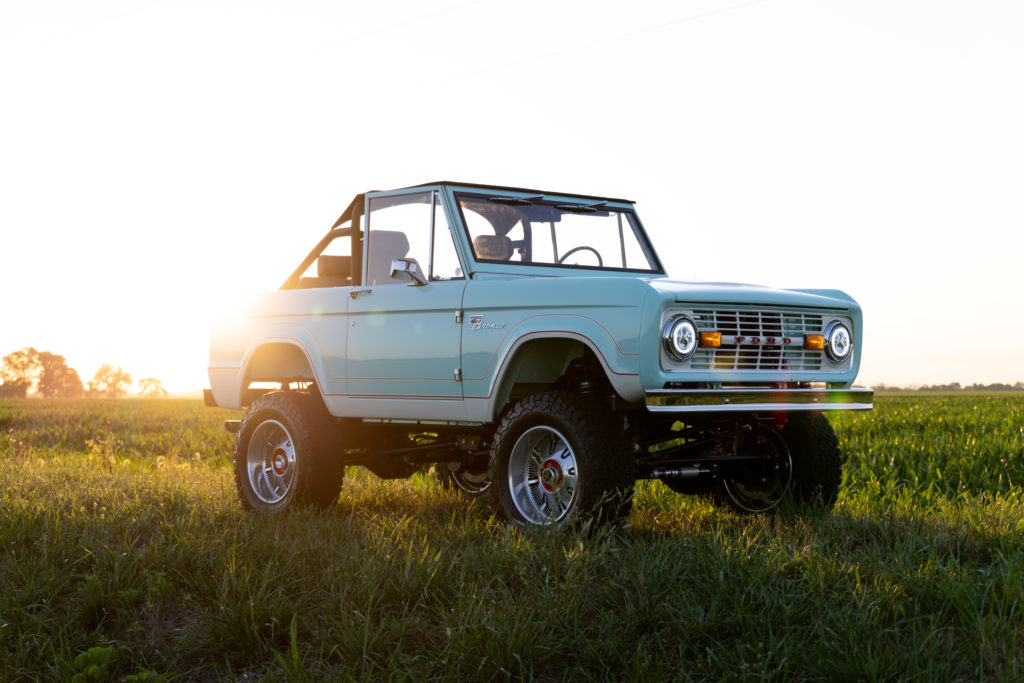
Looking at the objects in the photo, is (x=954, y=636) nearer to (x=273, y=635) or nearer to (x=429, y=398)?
(x=273, y=635)

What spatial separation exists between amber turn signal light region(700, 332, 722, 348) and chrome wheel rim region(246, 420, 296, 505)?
358 cm

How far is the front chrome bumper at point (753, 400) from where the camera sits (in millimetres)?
5676

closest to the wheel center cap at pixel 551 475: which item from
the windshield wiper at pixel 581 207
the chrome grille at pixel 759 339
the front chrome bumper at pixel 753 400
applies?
the front chrome bumper at pixel 753 400

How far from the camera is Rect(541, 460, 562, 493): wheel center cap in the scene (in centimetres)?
621

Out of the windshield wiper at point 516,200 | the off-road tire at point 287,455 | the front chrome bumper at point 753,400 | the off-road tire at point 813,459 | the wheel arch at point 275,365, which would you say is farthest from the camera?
the wheel arch at point 275,365

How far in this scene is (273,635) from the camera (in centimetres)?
492

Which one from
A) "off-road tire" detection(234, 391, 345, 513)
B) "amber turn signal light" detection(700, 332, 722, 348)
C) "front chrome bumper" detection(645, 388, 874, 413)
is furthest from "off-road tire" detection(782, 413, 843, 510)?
"off-road tire" detection(234, 391, 345, 513)

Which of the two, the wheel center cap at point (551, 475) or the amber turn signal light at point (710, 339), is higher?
the amber turn signal light at point (710, 339)

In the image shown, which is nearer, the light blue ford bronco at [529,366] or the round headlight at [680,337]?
the round headlight at [680,337]

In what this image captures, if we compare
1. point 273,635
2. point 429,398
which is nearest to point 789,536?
point 429,398

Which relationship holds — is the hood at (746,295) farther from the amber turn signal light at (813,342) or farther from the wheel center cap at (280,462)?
the wheel center cap at (280,462)

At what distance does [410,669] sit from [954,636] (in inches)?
92.7

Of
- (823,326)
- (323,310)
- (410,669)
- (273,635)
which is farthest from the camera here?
(323,310)

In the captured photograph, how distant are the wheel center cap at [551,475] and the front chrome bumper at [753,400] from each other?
2.58 feet
